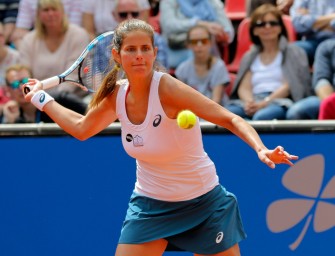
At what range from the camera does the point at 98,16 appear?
7465mm

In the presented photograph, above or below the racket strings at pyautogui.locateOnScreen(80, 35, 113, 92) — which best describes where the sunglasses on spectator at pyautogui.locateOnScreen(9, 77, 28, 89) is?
below

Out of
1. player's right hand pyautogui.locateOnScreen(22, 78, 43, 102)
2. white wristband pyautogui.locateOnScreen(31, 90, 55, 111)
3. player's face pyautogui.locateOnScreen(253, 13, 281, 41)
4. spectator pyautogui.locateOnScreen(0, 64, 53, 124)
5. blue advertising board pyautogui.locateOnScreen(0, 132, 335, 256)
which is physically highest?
player's face pyautogui.locateOnScreen(253, 13, 281, 41)

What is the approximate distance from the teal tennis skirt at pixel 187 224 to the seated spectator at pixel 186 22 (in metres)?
3.02

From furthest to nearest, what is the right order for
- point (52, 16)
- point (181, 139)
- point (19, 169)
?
1. point (52, 16)
2. point (19, 169)
3. point (181, 139)

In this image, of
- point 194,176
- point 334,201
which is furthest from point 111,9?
point 194,176

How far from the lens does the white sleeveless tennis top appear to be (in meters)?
4.11

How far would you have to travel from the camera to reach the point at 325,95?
20.3 ft

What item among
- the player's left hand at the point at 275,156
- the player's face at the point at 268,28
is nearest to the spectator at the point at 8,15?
the player's face at the point at 268,28

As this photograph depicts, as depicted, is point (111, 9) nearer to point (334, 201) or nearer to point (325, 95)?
point (325, 95)

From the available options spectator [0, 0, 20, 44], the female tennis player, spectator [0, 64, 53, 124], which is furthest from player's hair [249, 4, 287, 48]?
the female tennis player

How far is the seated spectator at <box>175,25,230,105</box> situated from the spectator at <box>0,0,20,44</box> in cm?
181

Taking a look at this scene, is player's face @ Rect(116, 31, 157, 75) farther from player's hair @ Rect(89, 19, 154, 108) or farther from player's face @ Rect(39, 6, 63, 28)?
player's face @ Rect(39, 6, 63, 28)

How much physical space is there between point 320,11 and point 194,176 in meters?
3.15

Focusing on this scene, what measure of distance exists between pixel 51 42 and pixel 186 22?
112 centimetres
